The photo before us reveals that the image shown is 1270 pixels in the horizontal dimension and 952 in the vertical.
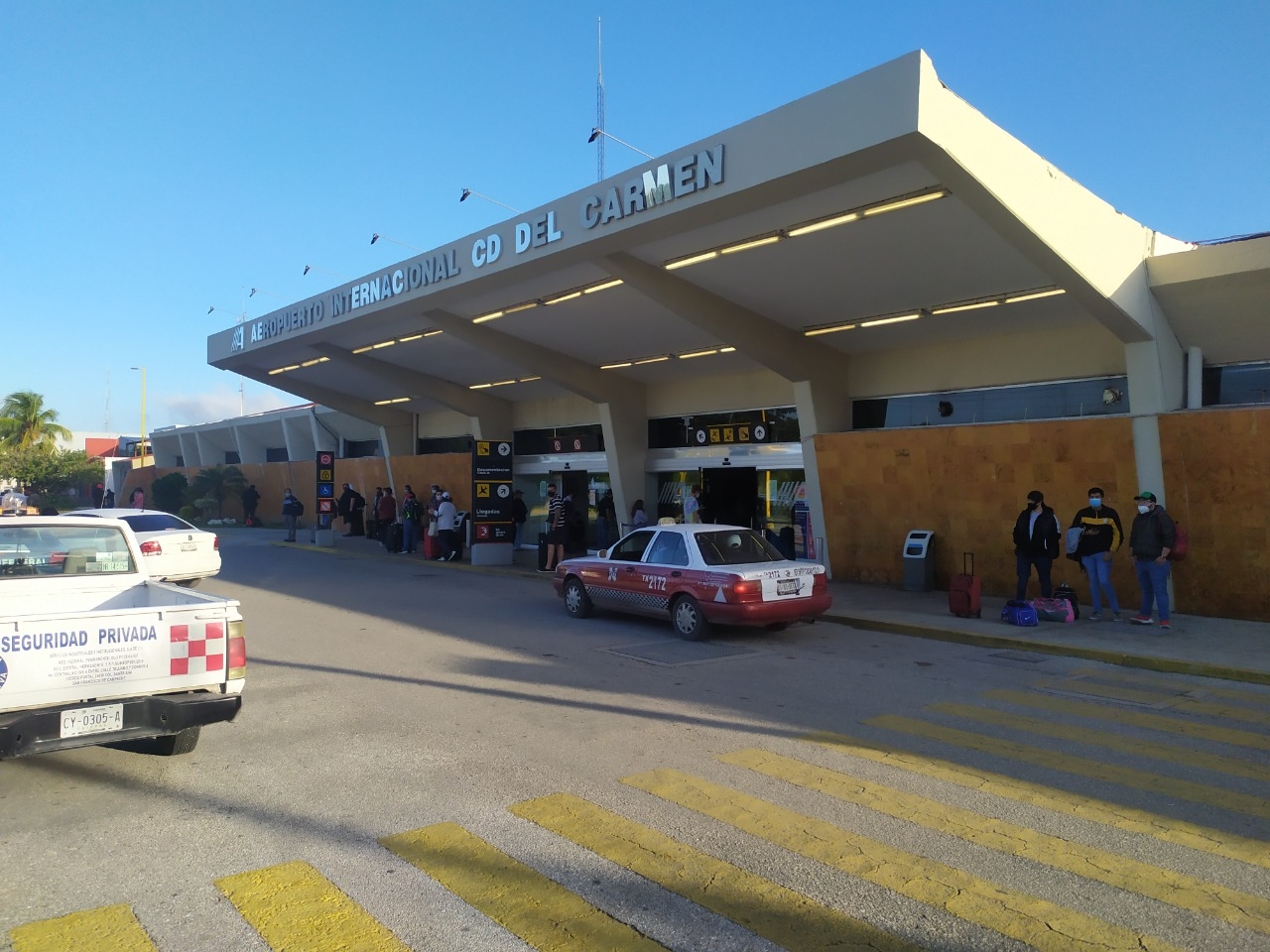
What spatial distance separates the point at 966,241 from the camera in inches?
492

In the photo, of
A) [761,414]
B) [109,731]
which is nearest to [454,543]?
[761,414]


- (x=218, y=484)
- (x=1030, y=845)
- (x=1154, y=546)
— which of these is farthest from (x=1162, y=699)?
(x=218, y=484)

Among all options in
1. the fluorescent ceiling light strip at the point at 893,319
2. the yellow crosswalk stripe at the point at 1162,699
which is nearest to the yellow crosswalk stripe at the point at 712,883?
the yellow crosswalk stripe at the point at 1162,699

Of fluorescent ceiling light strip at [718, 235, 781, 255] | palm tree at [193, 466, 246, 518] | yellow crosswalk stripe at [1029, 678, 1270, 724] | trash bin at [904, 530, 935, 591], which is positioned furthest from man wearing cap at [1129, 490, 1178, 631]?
palm tree at [193, 466, 246, 518]

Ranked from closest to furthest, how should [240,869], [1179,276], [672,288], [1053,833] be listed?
[240,869], [1053,833], [1179,276], [672,288]

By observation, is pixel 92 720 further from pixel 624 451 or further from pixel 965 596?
pixel 624 451

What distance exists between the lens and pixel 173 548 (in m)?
15.9

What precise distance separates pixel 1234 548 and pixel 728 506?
446 inches

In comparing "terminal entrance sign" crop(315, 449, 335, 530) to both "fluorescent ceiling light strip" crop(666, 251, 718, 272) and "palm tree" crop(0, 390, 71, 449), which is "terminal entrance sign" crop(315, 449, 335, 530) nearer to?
"fluorescent ceiling light strip" crop(666, 251, 718, 272)

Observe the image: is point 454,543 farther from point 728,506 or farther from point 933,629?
point 933,629

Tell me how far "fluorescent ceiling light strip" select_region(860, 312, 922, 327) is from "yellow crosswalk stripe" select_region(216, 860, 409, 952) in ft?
45.0

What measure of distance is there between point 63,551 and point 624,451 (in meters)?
16.5

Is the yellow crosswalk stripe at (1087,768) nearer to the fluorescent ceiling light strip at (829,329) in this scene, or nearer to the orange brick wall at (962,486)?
the orange brick wall at (962,486)

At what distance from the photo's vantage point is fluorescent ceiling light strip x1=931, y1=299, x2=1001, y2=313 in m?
14.5
